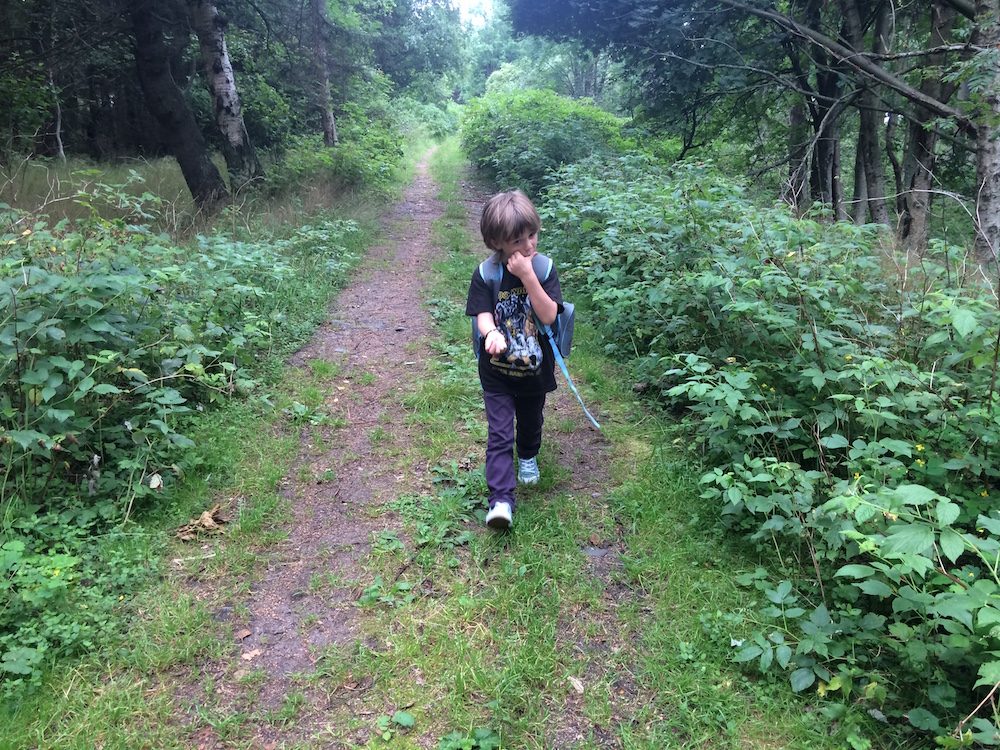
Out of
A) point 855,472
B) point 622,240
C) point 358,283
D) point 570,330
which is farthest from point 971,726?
point 358,283

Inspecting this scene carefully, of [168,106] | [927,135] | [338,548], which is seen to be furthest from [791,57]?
[338,548]

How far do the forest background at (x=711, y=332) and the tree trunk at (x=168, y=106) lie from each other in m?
0.04

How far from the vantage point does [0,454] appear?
286 cm

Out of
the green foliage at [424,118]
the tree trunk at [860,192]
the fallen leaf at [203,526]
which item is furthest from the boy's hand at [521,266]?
the green foliage at [424,118]

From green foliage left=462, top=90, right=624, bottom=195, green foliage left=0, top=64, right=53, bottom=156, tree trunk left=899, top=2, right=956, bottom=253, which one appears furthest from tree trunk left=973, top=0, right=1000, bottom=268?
green foliage left=0, top=64, right=53, bottom=156

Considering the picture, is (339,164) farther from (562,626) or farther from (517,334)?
(562,626)

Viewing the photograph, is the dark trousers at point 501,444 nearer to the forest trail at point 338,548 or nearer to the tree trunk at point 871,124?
the forest trail at point 338,548

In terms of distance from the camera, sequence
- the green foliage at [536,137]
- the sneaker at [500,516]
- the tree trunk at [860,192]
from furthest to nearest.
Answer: the green foliage at [536,137]
the tree trunk at [860,192]
the sneaker at [500,516]

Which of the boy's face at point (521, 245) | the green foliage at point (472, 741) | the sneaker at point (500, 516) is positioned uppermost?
A: the boy's face at point (521, 245)

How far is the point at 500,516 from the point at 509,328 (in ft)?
3.31

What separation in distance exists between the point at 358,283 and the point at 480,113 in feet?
47.8

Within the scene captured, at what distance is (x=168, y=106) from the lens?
363 inches

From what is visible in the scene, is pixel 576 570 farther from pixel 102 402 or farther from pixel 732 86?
pixel 732 86

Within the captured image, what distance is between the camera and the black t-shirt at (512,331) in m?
3.10
